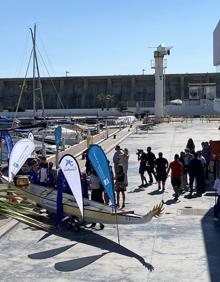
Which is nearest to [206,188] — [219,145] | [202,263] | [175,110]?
[219,145]

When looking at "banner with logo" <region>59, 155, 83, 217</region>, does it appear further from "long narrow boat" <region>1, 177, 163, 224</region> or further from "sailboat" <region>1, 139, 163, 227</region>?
"long narrow boat" <region>1, 177, 163, 224</region>

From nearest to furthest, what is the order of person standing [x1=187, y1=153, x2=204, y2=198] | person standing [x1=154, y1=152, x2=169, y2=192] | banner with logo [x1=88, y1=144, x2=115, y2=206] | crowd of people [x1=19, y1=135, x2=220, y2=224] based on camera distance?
banner with logo [x1=88, y1=144, x2=115, y2=206] → crowd of people [x1=19, y1=135, x2=220, y2=224] → person standing [x1=187, y1=153, x2=204, y2=198] → person standing [x1=154, y1=152, x2=169, y2=192]

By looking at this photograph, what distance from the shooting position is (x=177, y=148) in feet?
107

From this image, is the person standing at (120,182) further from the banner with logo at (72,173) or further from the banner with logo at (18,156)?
Result: the banner with logo at (18,156)

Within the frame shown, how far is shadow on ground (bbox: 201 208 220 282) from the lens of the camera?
31.7ft

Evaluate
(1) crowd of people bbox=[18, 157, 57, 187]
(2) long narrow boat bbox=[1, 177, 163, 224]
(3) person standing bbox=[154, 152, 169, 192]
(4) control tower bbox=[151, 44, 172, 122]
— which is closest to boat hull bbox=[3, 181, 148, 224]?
(2) long narrow boat bbox=[1, 177, 163, 224]

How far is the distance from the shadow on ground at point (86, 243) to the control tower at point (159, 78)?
198ft

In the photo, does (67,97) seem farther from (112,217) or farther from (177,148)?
(112,217)

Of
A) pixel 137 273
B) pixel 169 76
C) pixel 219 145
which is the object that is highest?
pixel 169 76

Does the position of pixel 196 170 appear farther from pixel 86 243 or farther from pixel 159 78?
pixel 159 78

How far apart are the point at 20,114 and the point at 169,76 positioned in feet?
123

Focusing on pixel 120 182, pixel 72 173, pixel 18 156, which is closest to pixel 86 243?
pixel 72 173

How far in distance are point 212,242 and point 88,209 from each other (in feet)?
9.34

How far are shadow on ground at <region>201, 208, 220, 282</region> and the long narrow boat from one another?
1.27 m
